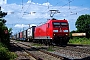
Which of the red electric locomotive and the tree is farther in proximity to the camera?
the tree

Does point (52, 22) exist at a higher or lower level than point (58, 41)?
higher

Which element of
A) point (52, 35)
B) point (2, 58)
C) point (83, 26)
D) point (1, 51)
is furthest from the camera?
point (83, 26)

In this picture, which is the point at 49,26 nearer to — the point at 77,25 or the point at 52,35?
the point at 52,35

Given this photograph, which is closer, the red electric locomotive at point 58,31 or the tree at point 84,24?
the red electric locomotive at point 58,31

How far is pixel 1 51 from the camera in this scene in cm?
1677

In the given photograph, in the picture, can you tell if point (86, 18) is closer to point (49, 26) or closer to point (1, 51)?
point (49, 26)

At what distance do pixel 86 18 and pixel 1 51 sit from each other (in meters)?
98.7

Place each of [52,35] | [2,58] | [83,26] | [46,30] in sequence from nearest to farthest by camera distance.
Answer: [2,58] → [52,35] → [46,30] → [83,26]

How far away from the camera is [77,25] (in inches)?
4471

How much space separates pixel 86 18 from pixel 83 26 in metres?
7.24

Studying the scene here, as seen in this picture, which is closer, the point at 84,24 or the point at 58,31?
the point at 58,31

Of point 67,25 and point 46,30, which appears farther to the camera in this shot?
point 46,30

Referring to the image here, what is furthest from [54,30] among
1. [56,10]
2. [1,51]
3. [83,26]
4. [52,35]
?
[83,26]

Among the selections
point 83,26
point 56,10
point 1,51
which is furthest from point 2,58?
point 83,26
